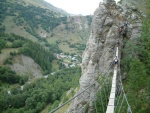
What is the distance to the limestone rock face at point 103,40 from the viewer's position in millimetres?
30656

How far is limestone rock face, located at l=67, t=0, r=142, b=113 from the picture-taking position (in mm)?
30656

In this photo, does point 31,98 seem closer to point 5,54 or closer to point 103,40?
point 5,54

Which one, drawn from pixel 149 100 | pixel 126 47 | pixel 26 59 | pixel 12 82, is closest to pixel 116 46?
pixel 126 47

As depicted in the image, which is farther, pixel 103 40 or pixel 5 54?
pixel 5 54

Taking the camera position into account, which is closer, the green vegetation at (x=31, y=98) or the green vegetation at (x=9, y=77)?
the green vegetation at (x=31, y=98)

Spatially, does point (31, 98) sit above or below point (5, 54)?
below

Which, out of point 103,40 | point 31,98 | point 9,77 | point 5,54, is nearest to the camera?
point 103,40

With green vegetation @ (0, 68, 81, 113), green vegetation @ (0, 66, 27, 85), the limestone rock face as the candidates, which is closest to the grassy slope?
green vegetation @ (0, 66, 27, 85)

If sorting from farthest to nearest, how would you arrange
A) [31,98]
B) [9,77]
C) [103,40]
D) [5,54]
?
[5,54] < [9,77] < [31,98] < [103,40]

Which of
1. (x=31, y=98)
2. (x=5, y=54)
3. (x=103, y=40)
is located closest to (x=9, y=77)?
(x=5, y=54)

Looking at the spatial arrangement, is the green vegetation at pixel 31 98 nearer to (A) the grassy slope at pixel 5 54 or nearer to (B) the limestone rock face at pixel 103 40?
(A) the grassy slope at pixel 5 54

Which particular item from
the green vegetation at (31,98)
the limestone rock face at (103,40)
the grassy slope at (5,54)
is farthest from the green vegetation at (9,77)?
the limestone rock face at (103,40)

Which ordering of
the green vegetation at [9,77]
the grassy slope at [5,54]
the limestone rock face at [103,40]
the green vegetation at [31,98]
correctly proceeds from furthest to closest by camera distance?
the grassy slope at [5,54] → the green vegetation at [9,77] → the green vegetation at [31,98] → the limestone rock face at [103,40]

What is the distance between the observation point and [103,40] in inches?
1289
